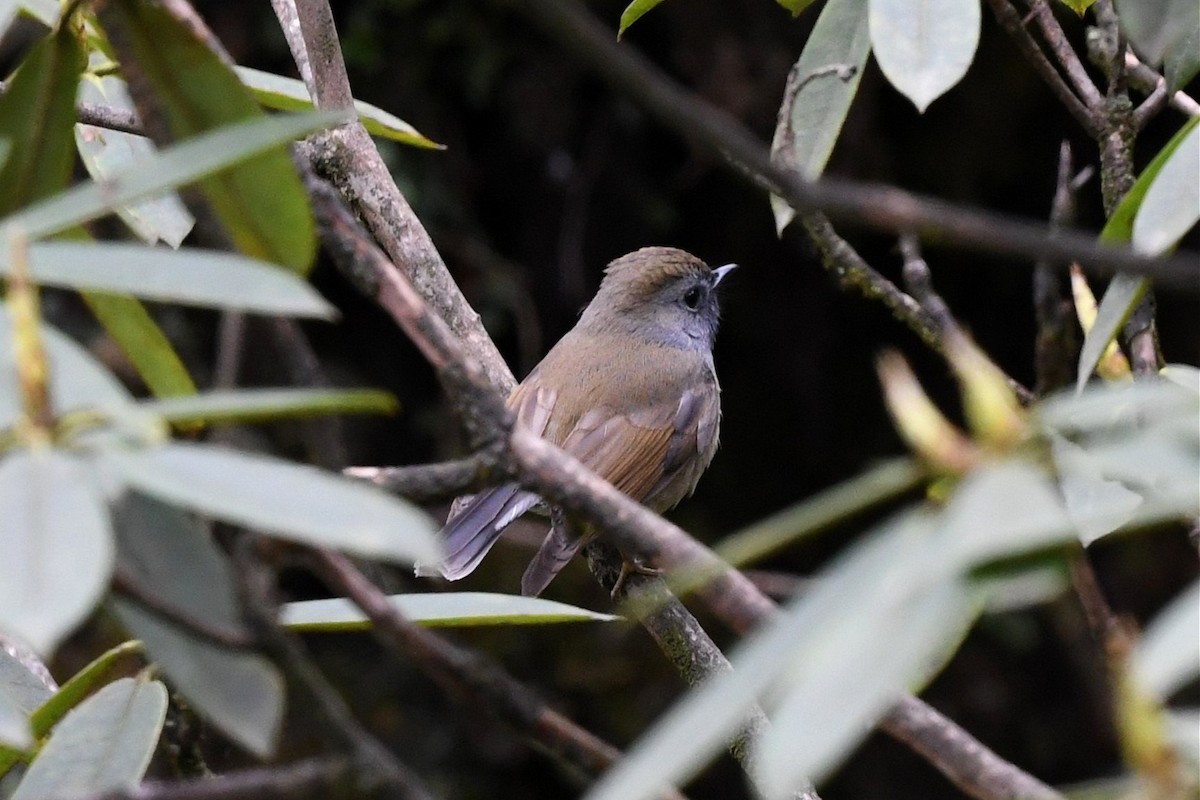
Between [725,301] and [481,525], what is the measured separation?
1721mm

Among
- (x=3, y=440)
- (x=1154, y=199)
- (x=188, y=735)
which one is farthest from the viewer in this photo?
(x=188, y=735)

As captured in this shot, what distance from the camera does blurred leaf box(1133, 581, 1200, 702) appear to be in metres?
0.57

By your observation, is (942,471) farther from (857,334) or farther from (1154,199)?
(857,334)

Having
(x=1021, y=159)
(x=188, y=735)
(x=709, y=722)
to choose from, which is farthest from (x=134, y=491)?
(x=1021, y=159)

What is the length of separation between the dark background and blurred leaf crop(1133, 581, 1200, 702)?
11.8 feet

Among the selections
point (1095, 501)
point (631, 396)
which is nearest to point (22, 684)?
point (1095, 501)

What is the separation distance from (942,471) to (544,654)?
4.15 meters

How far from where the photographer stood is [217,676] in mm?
843

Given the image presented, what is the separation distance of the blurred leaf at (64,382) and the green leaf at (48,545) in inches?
1.0

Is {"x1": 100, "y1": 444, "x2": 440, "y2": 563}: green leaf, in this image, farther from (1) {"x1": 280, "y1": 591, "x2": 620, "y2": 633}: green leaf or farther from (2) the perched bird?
(2) the perched bird

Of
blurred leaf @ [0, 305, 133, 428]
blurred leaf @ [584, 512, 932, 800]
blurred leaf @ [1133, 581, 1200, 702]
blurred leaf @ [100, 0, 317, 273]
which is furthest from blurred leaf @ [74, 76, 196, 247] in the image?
blurred leaf @ [1133, 581, 1200, 702]

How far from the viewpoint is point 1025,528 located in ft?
1.83

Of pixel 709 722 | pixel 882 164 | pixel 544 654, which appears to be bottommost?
pixel 544 654

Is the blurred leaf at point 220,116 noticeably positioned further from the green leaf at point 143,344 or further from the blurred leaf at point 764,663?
the blurred leaf at point 764,663
